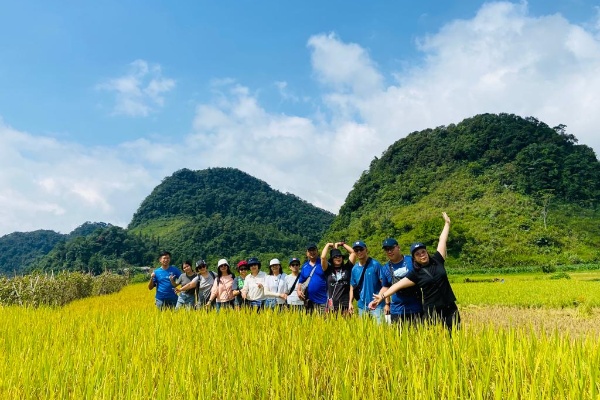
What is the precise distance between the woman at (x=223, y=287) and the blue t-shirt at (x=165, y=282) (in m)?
0.88

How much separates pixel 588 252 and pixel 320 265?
42.9m

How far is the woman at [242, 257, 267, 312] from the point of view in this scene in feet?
21.4

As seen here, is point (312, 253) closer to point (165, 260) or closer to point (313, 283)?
point (313, 283)

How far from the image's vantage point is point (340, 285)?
18.2ft

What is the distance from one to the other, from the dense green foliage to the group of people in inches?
4398

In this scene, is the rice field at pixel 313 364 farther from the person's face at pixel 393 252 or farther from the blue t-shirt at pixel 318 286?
the blue t-shirt at pixel 318 286

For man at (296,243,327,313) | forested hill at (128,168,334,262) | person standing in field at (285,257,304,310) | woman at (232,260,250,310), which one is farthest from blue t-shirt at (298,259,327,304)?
forested hill at (128,168,334,262)

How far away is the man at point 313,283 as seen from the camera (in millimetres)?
5906

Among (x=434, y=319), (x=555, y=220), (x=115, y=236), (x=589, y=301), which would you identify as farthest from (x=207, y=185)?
(x=434, y=319)

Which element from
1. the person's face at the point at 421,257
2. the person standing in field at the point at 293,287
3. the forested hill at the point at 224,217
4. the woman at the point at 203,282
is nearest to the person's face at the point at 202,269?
the woman at the point at 203,282

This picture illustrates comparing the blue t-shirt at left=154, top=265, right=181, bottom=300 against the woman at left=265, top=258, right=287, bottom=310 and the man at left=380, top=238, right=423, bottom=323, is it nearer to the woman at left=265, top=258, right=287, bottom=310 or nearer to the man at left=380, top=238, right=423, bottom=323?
the woman at left=265, top=258, right=287, bottom=310

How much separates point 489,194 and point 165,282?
54.7m

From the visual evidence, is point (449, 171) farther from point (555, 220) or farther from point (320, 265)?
point (320, 265)

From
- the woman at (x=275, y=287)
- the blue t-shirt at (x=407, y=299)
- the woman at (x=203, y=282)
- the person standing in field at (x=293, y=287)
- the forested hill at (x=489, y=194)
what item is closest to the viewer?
the blue t-shirt at (x=407, y=299)
